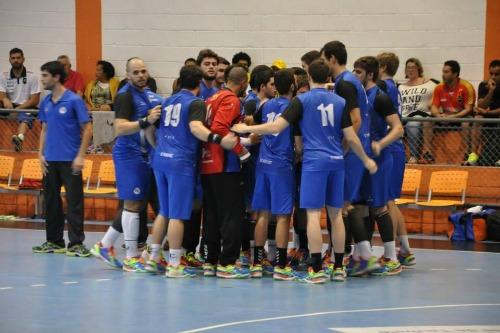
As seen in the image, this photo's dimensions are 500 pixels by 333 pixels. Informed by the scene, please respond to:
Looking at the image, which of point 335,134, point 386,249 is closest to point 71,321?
point 335,134

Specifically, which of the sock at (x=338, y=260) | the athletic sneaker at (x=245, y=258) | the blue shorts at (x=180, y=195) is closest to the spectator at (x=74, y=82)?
the athletic sneaker at (x=245, y=258)

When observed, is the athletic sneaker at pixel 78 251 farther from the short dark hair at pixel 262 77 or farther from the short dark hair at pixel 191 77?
the short dark hair at pixel 262 77

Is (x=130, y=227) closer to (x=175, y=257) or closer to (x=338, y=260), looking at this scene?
(x=175, y=257)

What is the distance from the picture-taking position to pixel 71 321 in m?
7.09

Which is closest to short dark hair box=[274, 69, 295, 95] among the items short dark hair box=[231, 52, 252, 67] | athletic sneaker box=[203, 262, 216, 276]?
athletic sneaker box=[203, 262, 216, 276]

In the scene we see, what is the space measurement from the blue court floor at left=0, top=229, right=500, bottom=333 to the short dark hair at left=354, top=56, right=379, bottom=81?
6.12 feet

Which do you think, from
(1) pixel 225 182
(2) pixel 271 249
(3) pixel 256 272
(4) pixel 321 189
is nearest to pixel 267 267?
(2) pixel 271 249

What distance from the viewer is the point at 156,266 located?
9125 mm

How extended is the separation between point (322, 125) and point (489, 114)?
4.94 metres

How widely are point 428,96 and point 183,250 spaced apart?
5173 mm

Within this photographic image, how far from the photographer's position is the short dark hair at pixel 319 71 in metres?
8.61

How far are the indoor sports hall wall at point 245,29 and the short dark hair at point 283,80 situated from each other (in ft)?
19.0

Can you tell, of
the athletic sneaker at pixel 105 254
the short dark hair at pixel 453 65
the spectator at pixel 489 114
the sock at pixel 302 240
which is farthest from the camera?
the short dark hair at pixel 453 65

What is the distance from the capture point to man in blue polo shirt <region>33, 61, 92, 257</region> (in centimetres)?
1021
